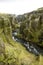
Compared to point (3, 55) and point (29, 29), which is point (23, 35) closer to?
point (29, 29)

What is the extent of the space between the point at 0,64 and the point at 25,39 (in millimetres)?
56860

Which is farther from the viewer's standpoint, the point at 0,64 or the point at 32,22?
the point at 32,22

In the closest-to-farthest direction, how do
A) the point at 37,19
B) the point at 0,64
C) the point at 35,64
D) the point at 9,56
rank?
the point at 0,64
the point at 9,56
the point at 35,64
the point at 37,19

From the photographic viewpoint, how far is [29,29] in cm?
9150

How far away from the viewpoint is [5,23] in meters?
69.4

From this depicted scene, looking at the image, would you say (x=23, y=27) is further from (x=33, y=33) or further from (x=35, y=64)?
(x=35, y=64)

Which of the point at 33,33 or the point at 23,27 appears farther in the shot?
the point at 23,27

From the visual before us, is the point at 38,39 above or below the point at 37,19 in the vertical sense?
below

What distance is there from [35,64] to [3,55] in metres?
11.6

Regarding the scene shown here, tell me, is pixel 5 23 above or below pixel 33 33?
above

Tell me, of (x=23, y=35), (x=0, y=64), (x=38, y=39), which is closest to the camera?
(x=0, y=64)

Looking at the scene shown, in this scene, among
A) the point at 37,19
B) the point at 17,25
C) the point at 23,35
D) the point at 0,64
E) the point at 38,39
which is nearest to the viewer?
the point at 0,64

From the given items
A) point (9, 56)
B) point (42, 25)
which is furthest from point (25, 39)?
point (9, 56)

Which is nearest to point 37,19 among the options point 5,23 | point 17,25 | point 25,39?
point 25,39
